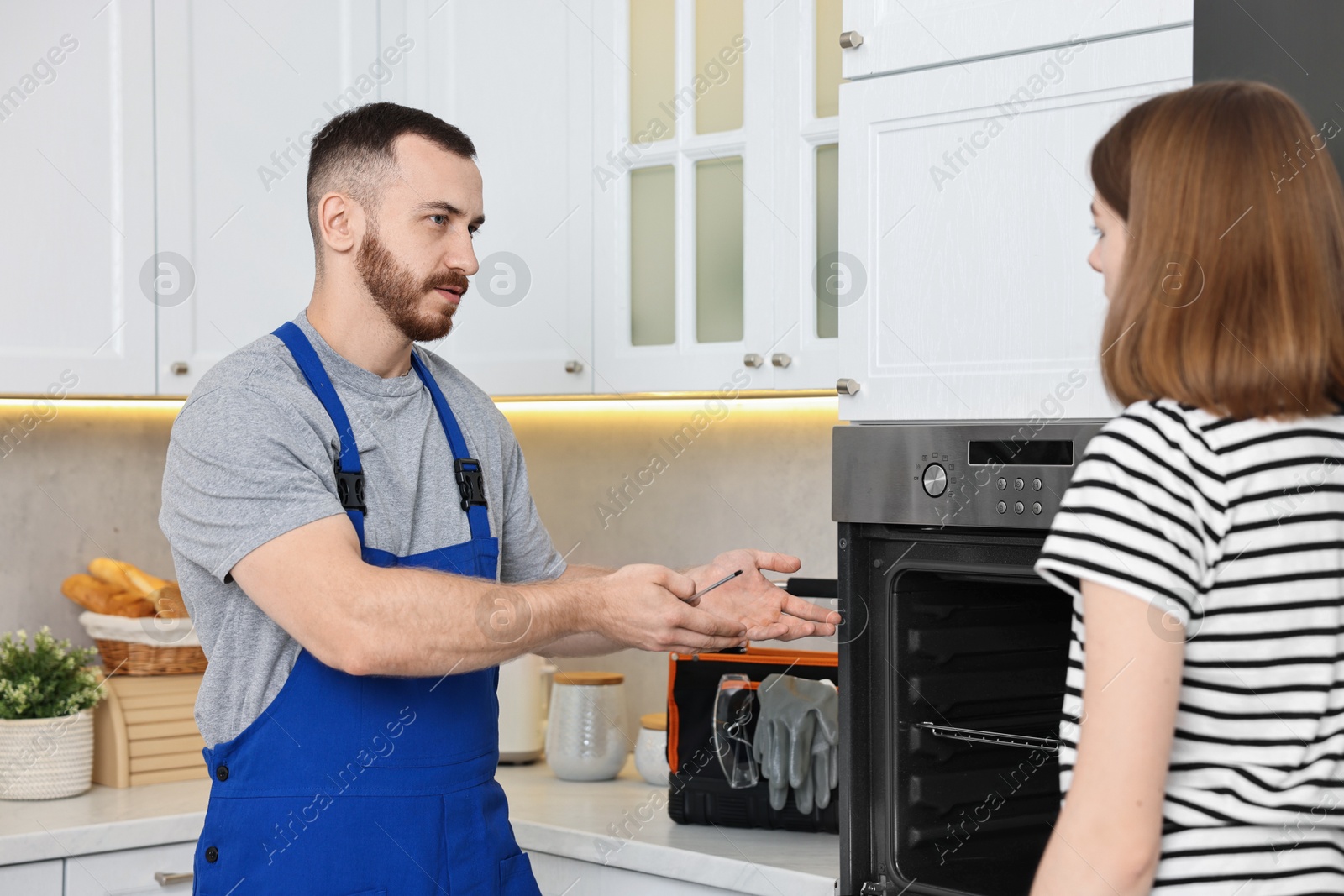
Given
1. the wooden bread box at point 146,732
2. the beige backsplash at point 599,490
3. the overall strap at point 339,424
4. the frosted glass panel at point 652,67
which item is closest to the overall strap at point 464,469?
the overall strap at point 339,424

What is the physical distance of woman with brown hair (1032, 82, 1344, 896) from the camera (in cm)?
79

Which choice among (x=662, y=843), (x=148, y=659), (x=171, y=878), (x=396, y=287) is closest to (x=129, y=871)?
(x=171, y=878)

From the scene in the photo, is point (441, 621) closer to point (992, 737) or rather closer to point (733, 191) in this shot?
point (992, 737)

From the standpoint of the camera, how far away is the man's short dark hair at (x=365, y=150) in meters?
1.48

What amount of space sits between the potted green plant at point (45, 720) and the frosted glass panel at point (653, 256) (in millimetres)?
1035

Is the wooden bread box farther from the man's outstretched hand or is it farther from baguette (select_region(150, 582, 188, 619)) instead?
the man's outstretched hand

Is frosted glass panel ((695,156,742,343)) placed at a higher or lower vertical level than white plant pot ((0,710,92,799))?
higher

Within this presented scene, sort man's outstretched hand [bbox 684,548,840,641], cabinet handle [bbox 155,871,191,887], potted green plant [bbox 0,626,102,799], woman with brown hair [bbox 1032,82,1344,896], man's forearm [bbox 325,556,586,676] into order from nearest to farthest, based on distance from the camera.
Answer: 1. woman with brown hair [bbox 1032,82,1344,896]
2. man's forearm [bbox 325,556,586,676]
3. man's outstretched hand [bbox 684,548,840,641]
4. cabinet handle [bbox 155,871,191,887]
5. potted green plant [bbox 0,626,102,799]

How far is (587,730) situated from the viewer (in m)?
2.16

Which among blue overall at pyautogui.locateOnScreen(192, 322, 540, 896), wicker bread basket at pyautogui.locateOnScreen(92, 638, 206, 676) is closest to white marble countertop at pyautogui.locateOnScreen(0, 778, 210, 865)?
wicker bread basket at pyautogui.locateOnScreen(92, 638, 206, 676)

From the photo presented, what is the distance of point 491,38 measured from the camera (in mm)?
2123

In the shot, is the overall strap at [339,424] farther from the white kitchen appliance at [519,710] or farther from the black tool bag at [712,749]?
the white kitchen appliance at [519,710]

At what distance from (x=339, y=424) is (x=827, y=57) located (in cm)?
90

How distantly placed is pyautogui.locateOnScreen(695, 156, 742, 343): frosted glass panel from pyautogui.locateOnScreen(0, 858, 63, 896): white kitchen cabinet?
1.17m
